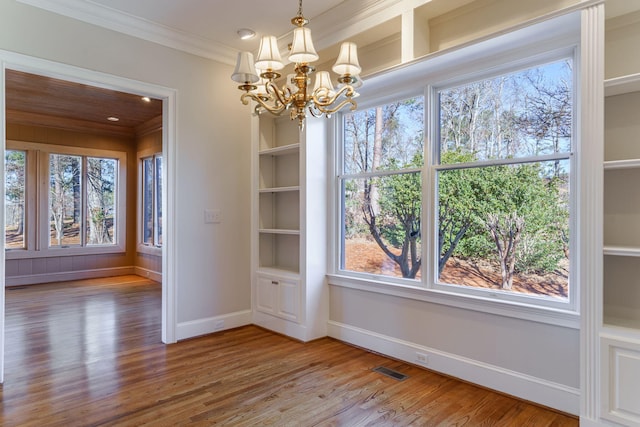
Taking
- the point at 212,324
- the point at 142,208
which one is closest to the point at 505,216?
the point at 212,324

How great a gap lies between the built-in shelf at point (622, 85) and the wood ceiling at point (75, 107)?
5.21 metres

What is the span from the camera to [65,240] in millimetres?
7289

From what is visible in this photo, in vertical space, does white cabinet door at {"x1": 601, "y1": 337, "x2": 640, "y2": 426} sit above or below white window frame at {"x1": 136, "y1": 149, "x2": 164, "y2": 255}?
below

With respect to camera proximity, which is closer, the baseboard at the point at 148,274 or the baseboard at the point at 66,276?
the baseboard at the point at 66,276

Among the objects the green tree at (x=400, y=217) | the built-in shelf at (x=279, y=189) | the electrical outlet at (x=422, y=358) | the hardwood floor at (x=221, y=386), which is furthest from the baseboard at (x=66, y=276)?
the electrical outlet at (x=422, y=358)

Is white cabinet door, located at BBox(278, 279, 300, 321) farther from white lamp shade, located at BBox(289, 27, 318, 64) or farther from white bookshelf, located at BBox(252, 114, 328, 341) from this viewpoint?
white lamp shade, located at BBox(289, 27, 318, 64)

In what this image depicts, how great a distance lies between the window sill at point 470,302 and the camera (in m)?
2.50

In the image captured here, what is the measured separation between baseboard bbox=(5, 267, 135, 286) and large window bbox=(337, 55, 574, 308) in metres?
5.98

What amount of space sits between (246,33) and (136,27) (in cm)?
102

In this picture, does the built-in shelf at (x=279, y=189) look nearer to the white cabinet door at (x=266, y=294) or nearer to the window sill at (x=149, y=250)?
the white cabinet door at (x=266, y=294)

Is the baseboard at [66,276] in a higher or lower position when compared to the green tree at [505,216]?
lower

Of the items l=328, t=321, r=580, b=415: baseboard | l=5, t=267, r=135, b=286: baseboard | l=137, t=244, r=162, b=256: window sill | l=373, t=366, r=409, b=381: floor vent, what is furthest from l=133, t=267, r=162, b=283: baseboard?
l=373, t=366, r=409, b=381: floor vent

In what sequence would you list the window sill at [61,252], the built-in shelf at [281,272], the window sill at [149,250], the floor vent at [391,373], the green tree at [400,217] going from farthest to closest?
the window sill at [149,250], the window sill at [61,252], the built-in shelf at [281,272], the green tree at [400,217], the floor vent at [391,373]

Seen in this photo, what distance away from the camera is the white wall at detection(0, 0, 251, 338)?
3480 mm
